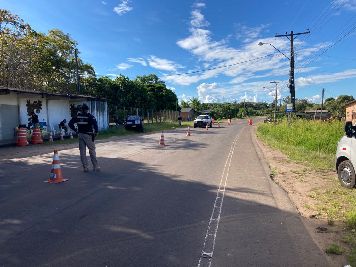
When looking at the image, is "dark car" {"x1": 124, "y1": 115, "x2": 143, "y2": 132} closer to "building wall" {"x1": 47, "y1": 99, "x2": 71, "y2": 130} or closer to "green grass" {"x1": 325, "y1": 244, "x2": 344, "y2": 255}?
"building wall" {"x1": 47, "y1": 99, "x2": 71, "y2": 130}

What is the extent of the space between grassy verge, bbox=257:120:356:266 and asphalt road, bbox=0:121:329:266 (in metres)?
0.54

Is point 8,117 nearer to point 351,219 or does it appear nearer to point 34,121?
point 34,121

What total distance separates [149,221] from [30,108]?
21148mm

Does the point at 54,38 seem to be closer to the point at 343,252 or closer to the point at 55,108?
the point at 55,108

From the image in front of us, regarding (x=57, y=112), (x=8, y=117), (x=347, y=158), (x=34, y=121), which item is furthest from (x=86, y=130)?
(x=57, y=112)

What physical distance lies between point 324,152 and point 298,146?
123 inches

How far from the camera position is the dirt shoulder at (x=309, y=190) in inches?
217

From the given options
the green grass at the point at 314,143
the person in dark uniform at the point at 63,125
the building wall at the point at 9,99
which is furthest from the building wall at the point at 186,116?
the building wall at the point at 9,99

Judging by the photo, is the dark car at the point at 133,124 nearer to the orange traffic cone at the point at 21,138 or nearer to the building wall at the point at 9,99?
the building wall at the point at 9,99

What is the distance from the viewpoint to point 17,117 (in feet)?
77.3

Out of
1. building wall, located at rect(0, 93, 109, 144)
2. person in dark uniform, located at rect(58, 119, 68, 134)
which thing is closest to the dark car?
building wall, located at rect(0, 93, 109, 144)

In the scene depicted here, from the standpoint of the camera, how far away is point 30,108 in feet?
81.6

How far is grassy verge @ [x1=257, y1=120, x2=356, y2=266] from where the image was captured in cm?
568

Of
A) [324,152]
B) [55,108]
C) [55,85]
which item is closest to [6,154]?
[55,108]
